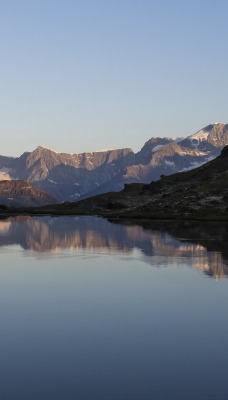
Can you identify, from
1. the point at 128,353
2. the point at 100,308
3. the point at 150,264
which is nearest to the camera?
the point at 128,353

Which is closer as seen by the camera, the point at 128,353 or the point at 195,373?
the point at 195,373

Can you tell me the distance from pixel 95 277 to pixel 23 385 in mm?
43471

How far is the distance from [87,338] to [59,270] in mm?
40089

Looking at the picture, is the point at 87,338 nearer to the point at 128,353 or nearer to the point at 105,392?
the point at 128,353

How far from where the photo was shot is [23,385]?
109 feet

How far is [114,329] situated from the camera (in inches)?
1828

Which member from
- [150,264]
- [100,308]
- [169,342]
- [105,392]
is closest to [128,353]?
[169,342]

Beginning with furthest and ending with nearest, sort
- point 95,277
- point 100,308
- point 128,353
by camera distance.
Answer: point 95,277
point 100,308
point 128,353

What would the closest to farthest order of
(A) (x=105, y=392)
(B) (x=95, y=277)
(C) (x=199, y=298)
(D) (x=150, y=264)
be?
(A) (x=105, y=392)
(C) (x=199, y=298)
(B) (x=95, y=277)
(D) (x=150, y=264)

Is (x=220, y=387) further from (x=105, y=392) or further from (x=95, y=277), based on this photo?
(x=95, y=277)

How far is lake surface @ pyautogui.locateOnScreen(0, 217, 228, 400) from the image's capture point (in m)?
33.4

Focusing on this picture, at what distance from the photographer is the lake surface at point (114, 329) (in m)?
33.4

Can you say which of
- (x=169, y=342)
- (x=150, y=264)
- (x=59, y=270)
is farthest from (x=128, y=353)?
(x=150, y=264)

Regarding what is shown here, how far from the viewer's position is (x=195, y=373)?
3559 centimetres
